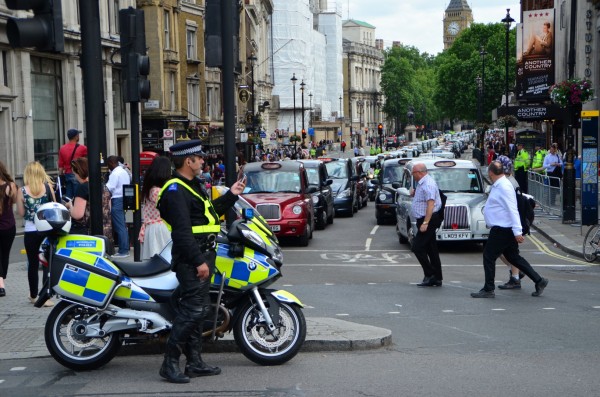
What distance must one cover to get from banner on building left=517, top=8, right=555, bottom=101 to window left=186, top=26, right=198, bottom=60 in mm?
19475

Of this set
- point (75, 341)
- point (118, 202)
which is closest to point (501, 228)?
point (75, 341)

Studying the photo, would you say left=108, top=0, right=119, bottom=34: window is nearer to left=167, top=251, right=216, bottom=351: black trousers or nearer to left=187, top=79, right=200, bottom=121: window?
left=187, top=79, right=200, bottom=121: window

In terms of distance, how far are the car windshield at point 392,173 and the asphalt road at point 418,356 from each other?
14403mm

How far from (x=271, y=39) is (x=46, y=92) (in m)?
71.8

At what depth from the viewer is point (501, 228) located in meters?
13.3

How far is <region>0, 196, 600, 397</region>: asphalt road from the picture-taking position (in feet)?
26.0

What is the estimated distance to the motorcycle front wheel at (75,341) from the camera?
8.44 metres

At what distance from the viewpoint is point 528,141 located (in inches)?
2018

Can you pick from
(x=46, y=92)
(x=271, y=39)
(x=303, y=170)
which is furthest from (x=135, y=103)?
(x=271, y=39)

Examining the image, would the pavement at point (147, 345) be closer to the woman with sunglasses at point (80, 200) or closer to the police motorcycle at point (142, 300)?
the police motorcycle at point (142, 300)

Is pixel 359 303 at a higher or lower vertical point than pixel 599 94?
lower

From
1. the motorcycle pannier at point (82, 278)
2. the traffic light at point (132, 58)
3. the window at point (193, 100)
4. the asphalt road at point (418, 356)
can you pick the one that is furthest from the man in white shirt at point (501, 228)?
the window at point (193, 100)

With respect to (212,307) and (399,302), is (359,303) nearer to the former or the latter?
(399,302)

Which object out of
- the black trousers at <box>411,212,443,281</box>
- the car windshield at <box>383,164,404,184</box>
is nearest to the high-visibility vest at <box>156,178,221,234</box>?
the black trousers at <box>411,212,443,281</box>
